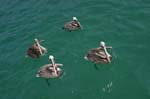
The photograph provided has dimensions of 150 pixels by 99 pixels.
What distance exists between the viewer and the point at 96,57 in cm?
2825

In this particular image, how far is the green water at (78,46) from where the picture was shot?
2617cm

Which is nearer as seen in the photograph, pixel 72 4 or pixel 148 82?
pixel 148 82

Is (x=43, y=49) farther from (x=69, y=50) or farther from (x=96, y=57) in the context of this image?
(x=96, y=57)

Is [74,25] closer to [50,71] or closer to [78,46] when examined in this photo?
[78,46]

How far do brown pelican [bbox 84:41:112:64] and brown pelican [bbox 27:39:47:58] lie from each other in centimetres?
439

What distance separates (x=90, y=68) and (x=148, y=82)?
16.4 feet

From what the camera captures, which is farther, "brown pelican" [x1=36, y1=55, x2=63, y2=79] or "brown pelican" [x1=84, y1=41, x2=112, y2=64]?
"brown pelican" [x1=84, y1=41, x2=112, y2=64]

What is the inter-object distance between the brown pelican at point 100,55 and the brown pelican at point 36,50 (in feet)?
14.4

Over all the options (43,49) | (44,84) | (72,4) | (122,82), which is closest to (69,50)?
(43,49)

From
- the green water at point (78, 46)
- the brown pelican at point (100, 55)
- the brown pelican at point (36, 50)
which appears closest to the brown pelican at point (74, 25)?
the green water at point (78, 46)

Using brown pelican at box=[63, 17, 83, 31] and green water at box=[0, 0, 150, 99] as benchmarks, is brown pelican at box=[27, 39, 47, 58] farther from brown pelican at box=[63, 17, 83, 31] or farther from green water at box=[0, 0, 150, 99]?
brown pelican at box=[63, 17, 83, 31]

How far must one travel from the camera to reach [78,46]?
30.9m

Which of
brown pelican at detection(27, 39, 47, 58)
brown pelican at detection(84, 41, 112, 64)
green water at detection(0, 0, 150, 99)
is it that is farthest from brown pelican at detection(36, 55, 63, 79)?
brown pelican at detection(84, 41, 112, 64)

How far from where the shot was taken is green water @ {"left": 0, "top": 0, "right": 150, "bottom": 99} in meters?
26.2
